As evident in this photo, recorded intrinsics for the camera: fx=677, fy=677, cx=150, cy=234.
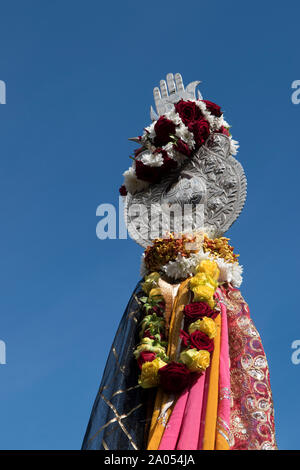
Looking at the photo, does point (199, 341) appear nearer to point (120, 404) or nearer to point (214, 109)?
point (120, 404)

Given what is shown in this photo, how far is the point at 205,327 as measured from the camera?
6832mm

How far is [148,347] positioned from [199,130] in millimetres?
3166

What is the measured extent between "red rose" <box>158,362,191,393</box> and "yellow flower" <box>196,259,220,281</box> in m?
1.32

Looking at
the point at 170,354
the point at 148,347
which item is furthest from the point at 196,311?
the point at 148,347

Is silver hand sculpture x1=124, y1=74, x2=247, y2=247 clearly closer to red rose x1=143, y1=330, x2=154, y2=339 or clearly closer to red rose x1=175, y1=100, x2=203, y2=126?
red rose x1=175, y1=100, x2=203, y2=126

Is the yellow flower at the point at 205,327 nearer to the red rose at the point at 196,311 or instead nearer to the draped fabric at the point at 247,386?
the red rose at the point at 196,311

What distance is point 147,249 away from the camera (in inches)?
324

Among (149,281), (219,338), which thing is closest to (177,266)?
(149,281)

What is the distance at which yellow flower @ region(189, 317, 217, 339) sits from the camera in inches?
269

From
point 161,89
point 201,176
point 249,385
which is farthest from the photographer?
point 161,89

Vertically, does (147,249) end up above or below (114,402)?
above

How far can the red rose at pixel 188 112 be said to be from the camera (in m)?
8.95
